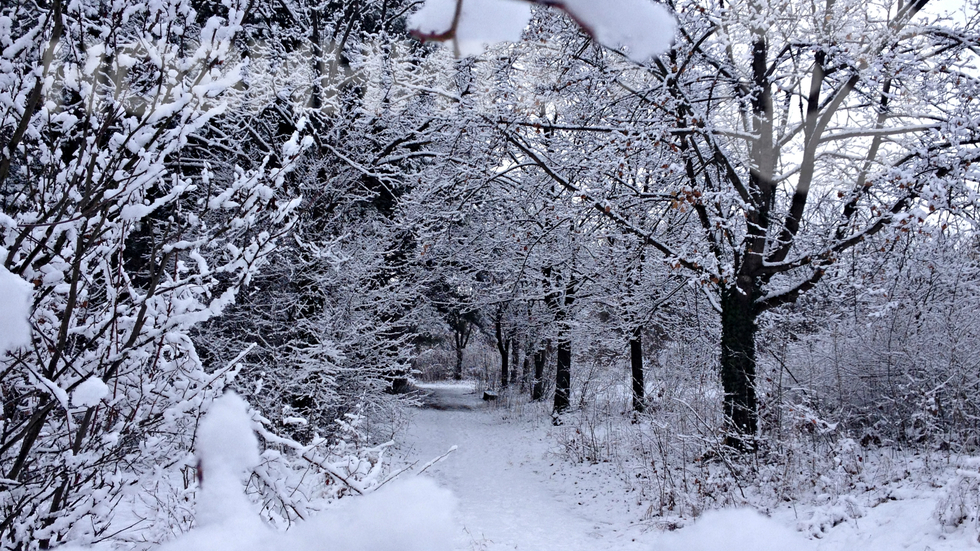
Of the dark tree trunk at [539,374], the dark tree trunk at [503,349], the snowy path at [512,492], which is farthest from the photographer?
the dark tree trunk at [503,349]

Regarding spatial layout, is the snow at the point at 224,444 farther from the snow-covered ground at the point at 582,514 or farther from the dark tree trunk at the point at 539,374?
the dark tree trunk at the point at 539,374

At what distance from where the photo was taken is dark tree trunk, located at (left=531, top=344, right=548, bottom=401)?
18.0m

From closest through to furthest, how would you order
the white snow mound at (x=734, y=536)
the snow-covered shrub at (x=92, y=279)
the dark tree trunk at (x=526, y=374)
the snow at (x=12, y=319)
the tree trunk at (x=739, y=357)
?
the white snow mound at (x=734, y=536)
the snow at (x=12, y=319)
the snow-covered shrub at (x=92, y=279)
the tree trunk at (x=739, y=357)
the dark tree trunk at (x=526, y=374)

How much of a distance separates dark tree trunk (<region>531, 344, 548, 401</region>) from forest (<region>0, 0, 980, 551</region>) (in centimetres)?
370

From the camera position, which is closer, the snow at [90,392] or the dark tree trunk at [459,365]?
the snow at [90,392]

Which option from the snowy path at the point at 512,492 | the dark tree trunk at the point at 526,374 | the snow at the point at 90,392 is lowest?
the snowy path at the point at 512,492

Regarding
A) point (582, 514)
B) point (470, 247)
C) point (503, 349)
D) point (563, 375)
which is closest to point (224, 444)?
point (582, 514)

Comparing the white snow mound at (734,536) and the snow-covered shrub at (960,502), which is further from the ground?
the white snow mound at (734,536)

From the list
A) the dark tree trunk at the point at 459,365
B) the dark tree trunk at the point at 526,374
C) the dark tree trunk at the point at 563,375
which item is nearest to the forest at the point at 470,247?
the dark tree trunk at the point at 563,375

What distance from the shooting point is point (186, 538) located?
1.10ft

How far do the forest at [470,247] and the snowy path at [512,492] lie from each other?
43 centimetres

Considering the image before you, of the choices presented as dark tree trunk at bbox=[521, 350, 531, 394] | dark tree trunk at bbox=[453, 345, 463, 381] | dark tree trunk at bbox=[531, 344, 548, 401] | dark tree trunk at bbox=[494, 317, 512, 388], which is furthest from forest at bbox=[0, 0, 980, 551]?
dark tree trunk at bbox=[453, 345, 463, 381]

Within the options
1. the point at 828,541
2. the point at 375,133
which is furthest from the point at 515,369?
the point at 828,541

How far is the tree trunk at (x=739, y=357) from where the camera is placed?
754cm
